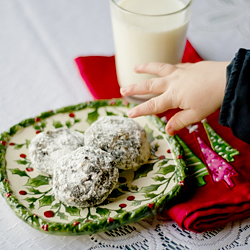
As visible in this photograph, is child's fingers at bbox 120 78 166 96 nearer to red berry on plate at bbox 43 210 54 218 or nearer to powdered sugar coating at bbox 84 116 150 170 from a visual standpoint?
powdered sugar coating at bbox 84 116 150 170

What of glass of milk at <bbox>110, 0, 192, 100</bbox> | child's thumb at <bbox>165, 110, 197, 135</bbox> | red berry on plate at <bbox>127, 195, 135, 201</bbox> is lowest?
red berry on plate at <bbox>127, 195, 135, 201</bbox>

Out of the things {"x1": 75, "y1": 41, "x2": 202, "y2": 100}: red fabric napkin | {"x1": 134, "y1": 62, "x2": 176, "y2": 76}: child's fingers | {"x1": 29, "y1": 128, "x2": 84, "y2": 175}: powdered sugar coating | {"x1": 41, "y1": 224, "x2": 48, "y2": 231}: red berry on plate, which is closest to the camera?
{"x1": 41, "y1": 224, "x2": 48, "y2": 231}: red berry on plate

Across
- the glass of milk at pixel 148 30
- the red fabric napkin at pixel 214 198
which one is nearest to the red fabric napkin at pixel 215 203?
the red fabric napkin at pixel 214 198

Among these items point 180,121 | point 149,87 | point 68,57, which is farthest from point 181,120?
point 68,57

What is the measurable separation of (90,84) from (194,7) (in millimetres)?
585

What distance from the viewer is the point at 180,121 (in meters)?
0.76

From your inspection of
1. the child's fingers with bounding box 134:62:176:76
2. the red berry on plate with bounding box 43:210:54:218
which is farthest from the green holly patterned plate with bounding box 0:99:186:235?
the child's fingers with bounding box 134:62:176:76

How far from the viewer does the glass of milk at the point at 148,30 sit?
82 centimetres

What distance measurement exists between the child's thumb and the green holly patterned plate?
0.8 inches

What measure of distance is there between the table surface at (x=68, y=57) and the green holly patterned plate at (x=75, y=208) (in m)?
0.05

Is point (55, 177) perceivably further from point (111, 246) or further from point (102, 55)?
point (102, 55)

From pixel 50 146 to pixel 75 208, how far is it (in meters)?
0.15

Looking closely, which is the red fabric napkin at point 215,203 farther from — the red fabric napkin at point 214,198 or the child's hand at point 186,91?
the child's hand at point 186,91

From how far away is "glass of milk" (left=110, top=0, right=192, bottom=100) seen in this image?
0.82 m
